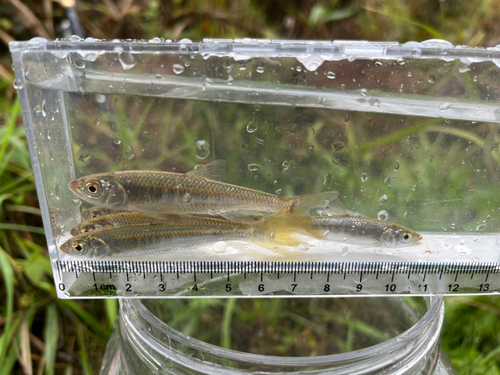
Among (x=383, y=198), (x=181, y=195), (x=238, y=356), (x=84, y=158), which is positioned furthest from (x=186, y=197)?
(x=383, y=198)

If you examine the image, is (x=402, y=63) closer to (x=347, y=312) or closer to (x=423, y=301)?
(x=423, y=301)

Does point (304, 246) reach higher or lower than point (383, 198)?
lower

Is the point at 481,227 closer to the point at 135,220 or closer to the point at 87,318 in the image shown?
the point at 135,220

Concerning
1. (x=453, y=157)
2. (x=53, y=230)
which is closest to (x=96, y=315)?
(x=53, y=230)

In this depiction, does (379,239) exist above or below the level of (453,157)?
below

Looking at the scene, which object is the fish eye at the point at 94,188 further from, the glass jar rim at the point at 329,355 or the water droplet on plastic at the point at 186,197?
the glass jar rim at the point at 329,355

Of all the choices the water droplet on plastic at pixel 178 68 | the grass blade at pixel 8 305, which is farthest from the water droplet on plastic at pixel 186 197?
the grass blade at pixel 8 305
